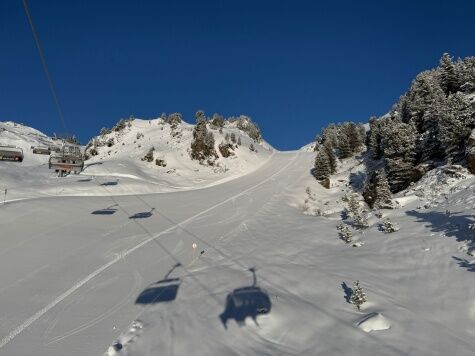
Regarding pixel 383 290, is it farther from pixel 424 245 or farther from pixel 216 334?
pixel 216 334

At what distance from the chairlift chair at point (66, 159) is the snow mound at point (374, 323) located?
24.8 m

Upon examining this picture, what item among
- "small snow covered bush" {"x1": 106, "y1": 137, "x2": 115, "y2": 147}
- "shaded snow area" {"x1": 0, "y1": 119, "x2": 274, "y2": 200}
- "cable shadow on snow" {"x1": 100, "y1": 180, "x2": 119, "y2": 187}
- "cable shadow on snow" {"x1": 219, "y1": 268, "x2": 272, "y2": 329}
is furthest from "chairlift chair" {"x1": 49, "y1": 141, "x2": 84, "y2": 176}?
"small snow covered bush" {"x1": 106, "y1": 137, "x2": 115, "y2": 147}

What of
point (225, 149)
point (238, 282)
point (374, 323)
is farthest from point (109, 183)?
point (374, 323)

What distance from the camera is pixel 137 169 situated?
56406 millimetres

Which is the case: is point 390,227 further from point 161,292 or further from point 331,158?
point 331,158

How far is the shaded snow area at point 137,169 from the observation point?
135ft

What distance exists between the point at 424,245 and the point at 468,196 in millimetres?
5961

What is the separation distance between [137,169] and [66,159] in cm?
2687

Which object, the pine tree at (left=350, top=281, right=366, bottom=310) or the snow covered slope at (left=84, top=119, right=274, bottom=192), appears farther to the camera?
the snow covered slope at (left=84, top=119, right=274, bottom=192)

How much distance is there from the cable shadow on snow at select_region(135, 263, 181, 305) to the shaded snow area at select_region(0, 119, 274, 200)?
2407cm

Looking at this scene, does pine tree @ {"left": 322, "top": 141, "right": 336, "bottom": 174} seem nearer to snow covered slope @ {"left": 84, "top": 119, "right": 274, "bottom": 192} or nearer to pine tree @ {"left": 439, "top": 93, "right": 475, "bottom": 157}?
snow covered slope @ {"left": 84, "top": 119, "right": 274, "bottom": 192}

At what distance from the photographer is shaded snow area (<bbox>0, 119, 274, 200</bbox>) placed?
41.0m

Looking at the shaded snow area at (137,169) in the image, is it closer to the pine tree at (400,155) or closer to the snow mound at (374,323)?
the pine tree at (400,155)

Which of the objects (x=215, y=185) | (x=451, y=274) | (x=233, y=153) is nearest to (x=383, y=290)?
(x=451, y=274)
